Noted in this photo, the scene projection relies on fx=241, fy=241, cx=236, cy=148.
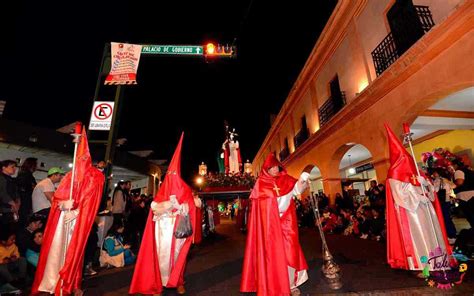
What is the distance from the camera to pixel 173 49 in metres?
7.68

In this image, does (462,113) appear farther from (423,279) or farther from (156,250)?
(156,250)

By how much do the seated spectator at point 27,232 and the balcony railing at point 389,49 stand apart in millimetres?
10134

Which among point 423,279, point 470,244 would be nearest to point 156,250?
point 423,279

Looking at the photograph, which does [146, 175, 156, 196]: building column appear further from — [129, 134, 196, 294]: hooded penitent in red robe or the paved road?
[129, 134, 196, 294]: hooded penitent in red robe

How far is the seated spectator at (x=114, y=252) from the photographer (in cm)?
578

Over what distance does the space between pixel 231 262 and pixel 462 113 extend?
968 cm

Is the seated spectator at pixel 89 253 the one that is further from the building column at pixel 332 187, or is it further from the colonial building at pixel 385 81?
the building column at pixel 332 187

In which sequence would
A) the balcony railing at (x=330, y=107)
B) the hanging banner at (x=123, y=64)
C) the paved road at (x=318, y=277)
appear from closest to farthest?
the paved road at (x=318, y=277)
the hanging banner at (x=123, y=64)
the balcony railing at (x=330, y=107)

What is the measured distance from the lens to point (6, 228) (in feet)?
13.4

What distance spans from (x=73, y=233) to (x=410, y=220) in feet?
18.1

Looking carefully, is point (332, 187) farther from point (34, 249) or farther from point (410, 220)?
point (34, 249)

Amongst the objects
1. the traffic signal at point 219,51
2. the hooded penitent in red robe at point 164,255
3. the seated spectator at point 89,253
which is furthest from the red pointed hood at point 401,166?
the seated spectator at point 89,253

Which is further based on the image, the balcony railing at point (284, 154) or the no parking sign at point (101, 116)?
the balcony railing at point (284, 154)

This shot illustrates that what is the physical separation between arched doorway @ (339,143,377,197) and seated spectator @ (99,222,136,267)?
10973 millimetres
